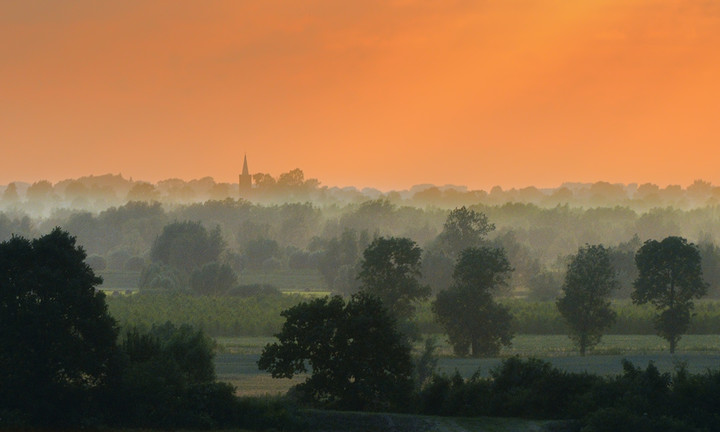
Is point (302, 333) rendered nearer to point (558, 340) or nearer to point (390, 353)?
point (390, 353)

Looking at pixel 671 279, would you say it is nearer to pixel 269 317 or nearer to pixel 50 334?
pixel 269 317

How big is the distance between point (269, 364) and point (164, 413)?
27.0 ft

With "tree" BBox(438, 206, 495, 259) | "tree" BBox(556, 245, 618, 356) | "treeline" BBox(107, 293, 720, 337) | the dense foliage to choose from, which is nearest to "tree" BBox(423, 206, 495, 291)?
"tree" BBox(438, 206, 495, 259)

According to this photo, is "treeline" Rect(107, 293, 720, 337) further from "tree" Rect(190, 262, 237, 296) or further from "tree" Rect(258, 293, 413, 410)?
"tree" Rect(258, 293, 413, 410)

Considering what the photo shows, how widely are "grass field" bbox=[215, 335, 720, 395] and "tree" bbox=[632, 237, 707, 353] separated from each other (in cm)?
303

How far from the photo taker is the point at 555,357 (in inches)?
3740

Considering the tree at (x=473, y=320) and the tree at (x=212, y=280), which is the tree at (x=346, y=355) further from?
the tree at (x=212, y=280)

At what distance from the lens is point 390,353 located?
5522 cm

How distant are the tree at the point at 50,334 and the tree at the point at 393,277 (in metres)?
49.3

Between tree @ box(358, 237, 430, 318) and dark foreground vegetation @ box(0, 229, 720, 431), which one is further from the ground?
tree @ box(358, 237, 430, 318)

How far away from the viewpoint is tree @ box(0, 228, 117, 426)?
48.9m

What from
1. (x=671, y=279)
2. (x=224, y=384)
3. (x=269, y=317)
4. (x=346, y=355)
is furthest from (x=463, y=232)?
(x=224, y=384)

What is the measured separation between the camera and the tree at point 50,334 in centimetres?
Answer: 4888

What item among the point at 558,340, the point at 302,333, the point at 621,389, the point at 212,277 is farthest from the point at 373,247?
the point at 212,277
